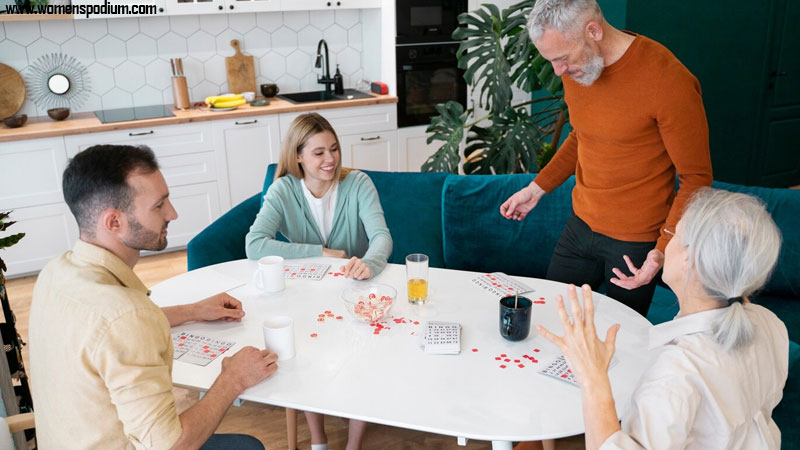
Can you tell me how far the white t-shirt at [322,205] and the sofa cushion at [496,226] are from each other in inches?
31.0

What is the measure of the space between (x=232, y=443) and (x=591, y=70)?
4.88 ft

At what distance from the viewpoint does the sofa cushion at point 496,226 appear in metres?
3.23

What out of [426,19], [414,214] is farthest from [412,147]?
[414,214]

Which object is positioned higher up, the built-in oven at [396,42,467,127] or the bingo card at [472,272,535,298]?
the built-in oven at [396,42,467,127]

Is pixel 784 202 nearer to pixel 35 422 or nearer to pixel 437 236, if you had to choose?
pixel 437 236

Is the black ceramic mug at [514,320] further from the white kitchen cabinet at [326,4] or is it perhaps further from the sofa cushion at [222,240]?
the white kitchen cabinet at [326,4]

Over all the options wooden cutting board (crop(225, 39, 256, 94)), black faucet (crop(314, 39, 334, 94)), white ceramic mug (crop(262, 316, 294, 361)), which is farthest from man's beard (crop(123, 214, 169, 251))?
black faucet (crop(314, 39, 334, 94))

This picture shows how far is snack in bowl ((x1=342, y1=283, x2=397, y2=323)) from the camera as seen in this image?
1.93 metres

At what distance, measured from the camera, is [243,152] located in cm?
476

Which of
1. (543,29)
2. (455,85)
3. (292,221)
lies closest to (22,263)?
(292,221)

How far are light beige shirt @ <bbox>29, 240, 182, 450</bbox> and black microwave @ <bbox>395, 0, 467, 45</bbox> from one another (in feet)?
12.7

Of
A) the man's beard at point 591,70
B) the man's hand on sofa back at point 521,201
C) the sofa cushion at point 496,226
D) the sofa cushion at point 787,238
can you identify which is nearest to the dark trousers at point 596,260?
the man's hand on sofa back at point 521,201

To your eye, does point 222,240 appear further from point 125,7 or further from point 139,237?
point 125,7

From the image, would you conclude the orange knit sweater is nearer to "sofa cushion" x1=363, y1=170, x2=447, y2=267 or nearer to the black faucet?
"sofa cushion" x1=363, y1=170, x2=447, y2=267
